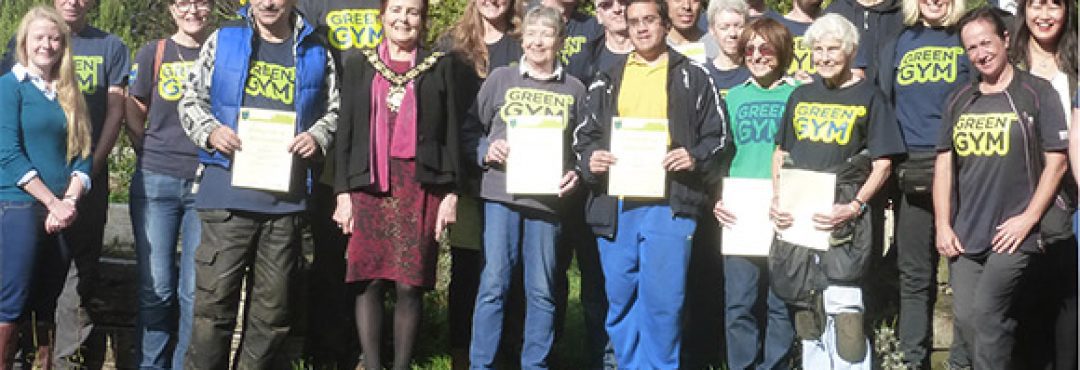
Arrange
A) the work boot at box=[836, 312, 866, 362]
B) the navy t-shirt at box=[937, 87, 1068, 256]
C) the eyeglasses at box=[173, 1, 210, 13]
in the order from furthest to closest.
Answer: the eyeglasses at box=[173, 1, 210, 13]
the work boot at box=[836, 312, 866, 362]
the navy t-shirt at box=[937, 87, 1068, 256]

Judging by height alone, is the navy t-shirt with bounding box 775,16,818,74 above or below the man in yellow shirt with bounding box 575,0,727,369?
above

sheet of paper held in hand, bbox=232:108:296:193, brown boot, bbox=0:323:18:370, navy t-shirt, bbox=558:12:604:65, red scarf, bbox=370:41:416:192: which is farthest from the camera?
navy t-shirt, bbox=558:12:604:65

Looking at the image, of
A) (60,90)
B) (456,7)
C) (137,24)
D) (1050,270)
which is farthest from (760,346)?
(137,24)

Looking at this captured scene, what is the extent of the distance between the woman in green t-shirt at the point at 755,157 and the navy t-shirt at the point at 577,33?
41.2 inches

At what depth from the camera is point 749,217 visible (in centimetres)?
722

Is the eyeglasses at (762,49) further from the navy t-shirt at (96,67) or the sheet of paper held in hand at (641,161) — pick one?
the navy t-shirt at (96,67)

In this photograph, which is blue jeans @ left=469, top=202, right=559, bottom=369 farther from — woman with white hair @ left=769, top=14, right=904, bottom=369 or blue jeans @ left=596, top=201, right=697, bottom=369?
woman with white hair @ left=769, top=14, right=904, bottom=369

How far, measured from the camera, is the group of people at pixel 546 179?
692 cm

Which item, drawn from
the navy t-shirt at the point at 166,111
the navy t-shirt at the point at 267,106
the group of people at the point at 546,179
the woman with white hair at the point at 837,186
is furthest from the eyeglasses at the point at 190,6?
the woman with white hair at the point at 837,186

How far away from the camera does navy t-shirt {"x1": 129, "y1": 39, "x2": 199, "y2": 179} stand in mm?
7703

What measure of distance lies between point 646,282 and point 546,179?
0.70m

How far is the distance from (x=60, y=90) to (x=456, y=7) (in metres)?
2.68

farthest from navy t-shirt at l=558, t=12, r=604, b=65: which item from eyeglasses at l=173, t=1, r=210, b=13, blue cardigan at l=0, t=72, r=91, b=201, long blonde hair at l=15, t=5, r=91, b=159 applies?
blue cardigan at l=0, t=72, r=91, b=201

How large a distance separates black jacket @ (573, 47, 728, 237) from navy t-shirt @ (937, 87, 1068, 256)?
1116 mm
